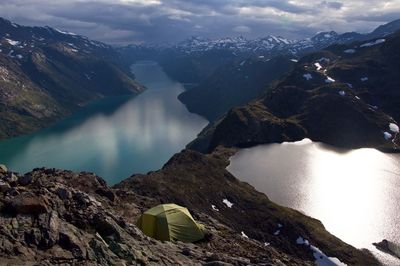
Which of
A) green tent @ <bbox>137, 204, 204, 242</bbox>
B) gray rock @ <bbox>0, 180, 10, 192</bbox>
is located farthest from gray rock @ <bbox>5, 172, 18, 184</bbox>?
green tent @ <bbox>137, 204, 204, 242</bbox>

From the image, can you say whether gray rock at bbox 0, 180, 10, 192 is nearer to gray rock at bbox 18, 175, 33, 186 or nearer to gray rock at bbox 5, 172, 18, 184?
gray rock at bbox 5, 172, 18, 184

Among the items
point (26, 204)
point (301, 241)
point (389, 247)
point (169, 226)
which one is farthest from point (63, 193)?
point (389, 247)

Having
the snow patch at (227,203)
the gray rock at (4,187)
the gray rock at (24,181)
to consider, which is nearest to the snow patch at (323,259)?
the snow patch at (227,203)

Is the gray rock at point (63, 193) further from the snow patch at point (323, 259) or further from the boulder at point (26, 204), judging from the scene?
the snow patch at point (323, 259)

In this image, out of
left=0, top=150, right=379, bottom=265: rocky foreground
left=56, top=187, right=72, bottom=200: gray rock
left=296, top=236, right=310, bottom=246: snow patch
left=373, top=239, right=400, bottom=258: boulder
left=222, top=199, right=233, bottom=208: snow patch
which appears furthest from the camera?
left=222, top=199, right=233, bottom=208: snow patch

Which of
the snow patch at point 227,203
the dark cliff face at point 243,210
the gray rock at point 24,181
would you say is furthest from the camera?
the snow patch at point 227,203
